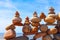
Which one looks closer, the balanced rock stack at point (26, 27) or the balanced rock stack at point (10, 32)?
the balanced rock stack at point (10, 32)

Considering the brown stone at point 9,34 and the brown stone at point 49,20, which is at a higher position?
the brown stone at point 49,20

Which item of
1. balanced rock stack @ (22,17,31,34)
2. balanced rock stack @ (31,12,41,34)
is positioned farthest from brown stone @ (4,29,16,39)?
balanced rock stack @ (31,12,41,34)

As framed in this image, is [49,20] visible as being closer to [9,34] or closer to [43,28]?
[43,28]

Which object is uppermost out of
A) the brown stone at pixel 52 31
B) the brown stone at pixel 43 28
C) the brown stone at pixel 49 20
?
the brown stone at pixel 49 20

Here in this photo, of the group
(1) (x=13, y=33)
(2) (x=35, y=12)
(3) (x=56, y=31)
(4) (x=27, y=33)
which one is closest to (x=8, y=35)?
(1) (x=13, y=33)

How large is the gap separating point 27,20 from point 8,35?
57cm

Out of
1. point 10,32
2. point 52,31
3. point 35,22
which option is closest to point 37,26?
point 35,22

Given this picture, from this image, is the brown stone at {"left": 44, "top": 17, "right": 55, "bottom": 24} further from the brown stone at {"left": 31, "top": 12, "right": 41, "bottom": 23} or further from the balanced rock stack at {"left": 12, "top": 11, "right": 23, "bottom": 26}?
the balanced rock stack at {"left": 12, "top": 11, "right": 23, "bottom": 26}

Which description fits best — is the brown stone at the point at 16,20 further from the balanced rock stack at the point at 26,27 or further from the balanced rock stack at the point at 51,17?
the balanced rock stack at the point at 51,17

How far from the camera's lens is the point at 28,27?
4711 millimetres

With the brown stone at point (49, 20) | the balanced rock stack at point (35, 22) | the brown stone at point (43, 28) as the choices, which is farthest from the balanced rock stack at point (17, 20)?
the brown stone at point (49, 20)

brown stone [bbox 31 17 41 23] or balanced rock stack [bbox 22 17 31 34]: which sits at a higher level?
brown stone [bbox 31 17 41 23]

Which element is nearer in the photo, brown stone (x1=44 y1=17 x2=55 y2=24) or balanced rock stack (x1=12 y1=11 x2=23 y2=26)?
balanced rock stack (x1=12 y1=11 x2=23 y2=26)

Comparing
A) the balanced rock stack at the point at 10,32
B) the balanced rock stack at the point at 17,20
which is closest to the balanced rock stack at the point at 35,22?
the balanced rock stack at the point at 17,20
